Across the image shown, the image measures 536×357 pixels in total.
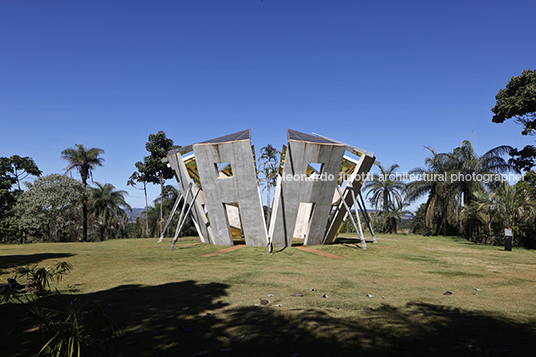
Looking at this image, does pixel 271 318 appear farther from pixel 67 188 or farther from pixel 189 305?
pixel 67 188

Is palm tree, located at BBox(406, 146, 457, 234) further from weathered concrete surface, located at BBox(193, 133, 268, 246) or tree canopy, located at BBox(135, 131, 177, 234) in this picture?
tree canopy, located at BBox(135, 131, 177, 234)

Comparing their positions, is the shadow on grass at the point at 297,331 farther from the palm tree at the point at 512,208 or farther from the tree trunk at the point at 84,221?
the tree trunk at the point at 84,221

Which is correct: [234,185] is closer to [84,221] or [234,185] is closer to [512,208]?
[512,208]

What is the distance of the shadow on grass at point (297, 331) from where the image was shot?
4.39 m

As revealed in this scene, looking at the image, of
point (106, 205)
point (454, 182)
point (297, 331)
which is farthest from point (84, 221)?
point (454, 182)

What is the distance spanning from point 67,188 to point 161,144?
11.5 meters

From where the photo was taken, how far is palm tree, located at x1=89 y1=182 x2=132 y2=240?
40562mm

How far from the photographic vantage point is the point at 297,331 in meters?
5.10

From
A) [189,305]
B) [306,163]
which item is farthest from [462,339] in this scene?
[306,163]

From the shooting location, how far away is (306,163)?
17.9 meters

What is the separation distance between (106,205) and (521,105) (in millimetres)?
47538

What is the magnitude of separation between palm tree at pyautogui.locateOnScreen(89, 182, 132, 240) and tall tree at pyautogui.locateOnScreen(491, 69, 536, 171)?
147ft

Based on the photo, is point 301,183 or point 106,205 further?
point 106,205

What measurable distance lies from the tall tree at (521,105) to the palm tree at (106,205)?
44.9 meters
